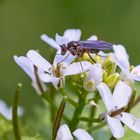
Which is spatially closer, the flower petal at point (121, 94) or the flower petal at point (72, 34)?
the flower petal at point (121, 94)

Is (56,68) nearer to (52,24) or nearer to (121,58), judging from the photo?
(121,58)

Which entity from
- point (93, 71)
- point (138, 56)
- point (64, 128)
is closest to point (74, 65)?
point (93, 71)

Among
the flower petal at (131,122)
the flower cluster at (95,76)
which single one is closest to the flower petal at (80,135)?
the flower cluster at (95,76)

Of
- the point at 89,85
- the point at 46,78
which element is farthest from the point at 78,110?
the point at 46,78

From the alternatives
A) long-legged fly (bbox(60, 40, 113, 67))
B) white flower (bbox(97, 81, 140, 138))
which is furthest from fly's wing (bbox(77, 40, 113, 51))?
white flower (bbox(97, 81, 140, 138))

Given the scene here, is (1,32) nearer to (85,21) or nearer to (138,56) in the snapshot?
(85,21)

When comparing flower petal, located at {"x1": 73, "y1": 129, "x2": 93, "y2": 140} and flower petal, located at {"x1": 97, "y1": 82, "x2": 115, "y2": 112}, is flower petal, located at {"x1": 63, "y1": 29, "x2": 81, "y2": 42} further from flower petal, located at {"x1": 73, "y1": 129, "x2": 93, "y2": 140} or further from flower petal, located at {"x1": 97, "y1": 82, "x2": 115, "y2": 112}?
flower petal, located at {"x1": 73, "y1": 129, "x2": 93, "y2": 140}

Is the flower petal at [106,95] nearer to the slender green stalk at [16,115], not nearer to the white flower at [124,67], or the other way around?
the white flower at [124,67]
